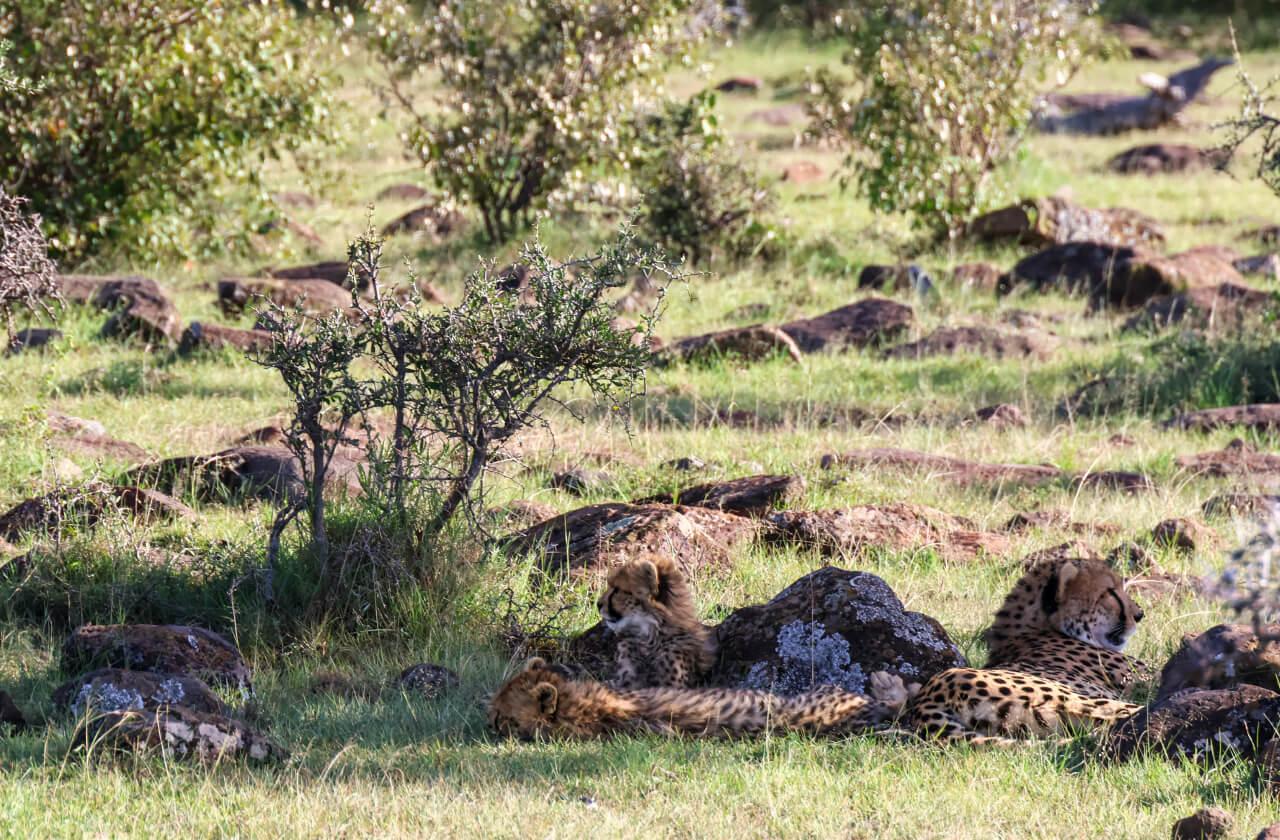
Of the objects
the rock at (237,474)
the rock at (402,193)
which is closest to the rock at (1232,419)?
the rock at (237,474)

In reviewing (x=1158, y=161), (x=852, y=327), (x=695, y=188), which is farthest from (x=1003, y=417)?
(x=1158, y=161)

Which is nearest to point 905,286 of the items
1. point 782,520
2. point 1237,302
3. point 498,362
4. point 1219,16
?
point 1237,302

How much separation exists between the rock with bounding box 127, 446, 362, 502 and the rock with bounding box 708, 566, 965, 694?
2890 mm

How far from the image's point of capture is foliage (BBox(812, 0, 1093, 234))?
57.1 ft

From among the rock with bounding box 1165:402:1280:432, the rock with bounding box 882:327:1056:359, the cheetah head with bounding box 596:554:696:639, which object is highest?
the cheetah head with bounding box 596:554:696:639

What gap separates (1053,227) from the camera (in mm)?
17688

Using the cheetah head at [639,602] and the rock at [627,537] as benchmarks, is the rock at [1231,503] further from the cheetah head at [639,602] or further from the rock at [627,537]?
the cheetah head at [639,602]

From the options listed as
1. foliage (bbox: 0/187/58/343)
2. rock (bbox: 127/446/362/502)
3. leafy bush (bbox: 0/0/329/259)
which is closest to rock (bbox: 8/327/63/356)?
leafy bush (bbox: 0/0/329/259)

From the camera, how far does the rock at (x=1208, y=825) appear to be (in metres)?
4.63

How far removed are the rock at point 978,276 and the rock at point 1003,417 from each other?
14.2ft

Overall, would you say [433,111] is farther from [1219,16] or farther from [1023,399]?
[1219,16]

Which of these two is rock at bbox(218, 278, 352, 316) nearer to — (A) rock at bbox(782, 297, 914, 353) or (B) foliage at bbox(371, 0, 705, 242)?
(B) foliage at bbox(371, 0, 705, 242)

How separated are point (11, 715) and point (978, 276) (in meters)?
11.6

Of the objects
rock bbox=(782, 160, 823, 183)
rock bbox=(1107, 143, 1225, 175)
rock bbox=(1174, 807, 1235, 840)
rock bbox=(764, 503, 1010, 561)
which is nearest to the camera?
rock bbox=(1174, 807, 1235, 840)
